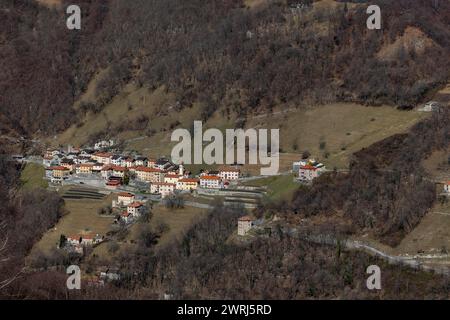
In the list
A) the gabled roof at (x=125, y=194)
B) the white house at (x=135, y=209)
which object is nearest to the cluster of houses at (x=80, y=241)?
the white house at (x=135, y=209)

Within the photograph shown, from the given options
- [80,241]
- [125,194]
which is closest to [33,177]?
[125,194]

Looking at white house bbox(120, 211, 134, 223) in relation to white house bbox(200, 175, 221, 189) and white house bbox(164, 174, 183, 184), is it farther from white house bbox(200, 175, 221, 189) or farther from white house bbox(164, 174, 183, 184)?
white house bbox(200, 175, 221, 189)

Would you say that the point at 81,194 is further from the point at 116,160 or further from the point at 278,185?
the point at 278,185

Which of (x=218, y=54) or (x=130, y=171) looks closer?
(x=130, y=171)

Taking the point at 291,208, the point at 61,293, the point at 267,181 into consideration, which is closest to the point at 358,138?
the point at 267,181

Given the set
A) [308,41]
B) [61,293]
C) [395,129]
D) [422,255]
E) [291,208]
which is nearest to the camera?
[61,293]
